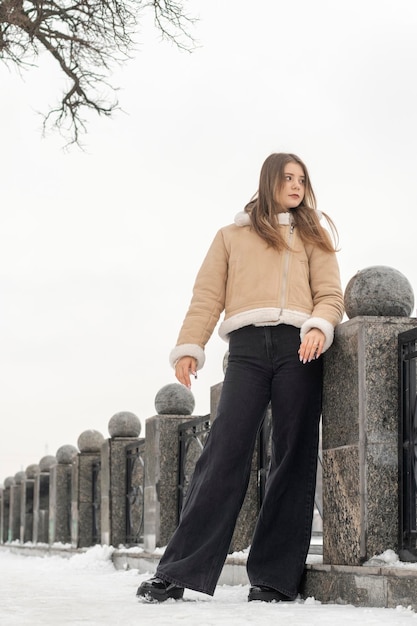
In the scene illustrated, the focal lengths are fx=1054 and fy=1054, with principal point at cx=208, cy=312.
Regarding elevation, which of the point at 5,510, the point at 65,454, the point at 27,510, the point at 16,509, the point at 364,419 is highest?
the point at 364,419

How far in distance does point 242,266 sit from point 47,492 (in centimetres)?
1710

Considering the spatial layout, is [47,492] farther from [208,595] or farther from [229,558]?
[208,595]

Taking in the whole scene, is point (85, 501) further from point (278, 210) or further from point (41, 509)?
point (278, 210)

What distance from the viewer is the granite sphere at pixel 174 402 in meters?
10.3

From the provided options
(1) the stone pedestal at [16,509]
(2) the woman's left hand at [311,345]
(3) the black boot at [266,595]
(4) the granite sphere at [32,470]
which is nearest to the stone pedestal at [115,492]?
→ (3) the black boot at [266,595]

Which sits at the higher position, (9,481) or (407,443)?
(407,443)

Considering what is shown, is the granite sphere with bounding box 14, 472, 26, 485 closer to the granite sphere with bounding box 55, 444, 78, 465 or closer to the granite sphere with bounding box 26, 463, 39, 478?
the granite sphere with bounding box 26, 463, 39, 478

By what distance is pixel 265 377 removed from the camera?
16.0 ft

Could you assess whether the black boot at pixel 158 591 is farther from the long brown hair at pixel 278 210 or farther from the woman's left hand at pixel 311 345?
the long brown hair at pixel 278 210

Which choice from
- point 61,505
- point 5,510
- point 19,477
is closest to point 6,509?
point 5,510

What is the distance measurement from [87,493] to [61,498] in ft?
7.89

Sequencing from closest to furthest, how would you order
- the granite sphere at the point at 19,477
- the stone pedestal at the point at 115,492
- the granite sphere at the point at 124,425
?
the stone pedestal at the point at 115,492 < the granite sphere at the point at 124,425 < the granite sphere at the point at 19,477

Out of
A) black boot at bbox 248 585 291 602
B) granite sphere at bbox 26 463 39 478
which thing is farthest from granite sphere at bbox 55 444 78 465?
black boot at bbox 248 585 291 602

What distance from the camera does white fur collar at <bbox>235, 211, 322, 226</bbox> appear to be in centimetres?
504
